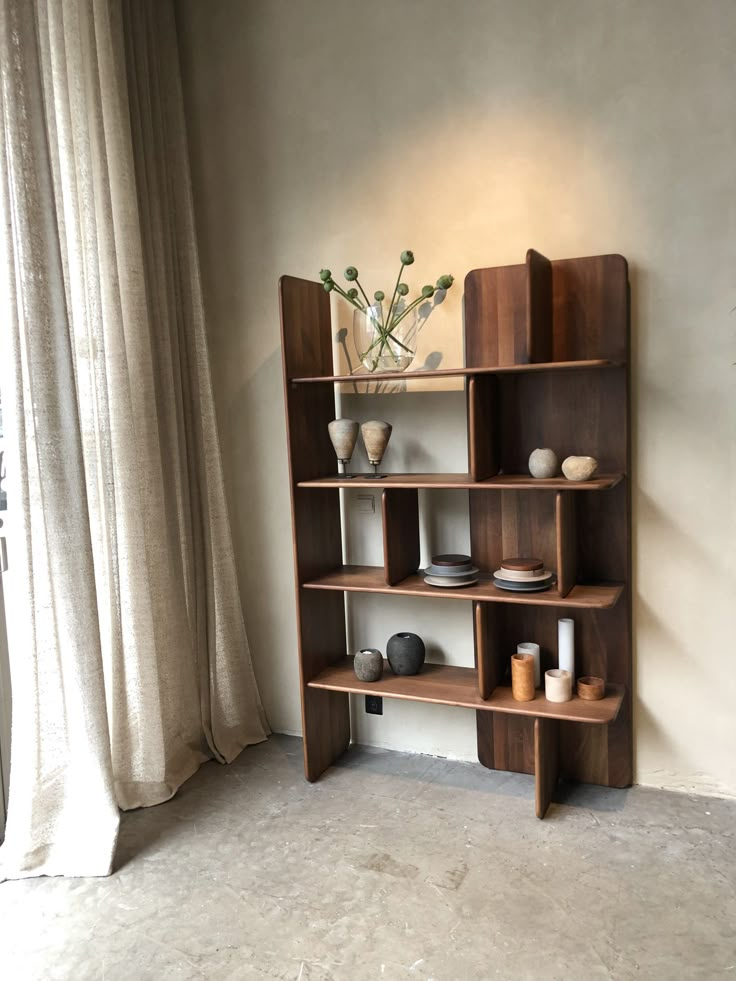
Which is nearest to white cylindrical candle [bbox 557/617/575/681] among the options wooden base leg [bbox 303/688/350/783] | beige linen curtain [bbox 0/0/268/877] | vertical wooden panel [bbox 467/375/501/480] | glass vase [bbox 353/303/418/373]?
vertical wooden panel [bbox 467/375/501/480]

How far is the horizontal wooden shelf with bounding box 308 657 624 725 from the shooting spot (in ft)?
7.79

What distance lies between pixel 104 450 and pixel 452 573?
1192mm

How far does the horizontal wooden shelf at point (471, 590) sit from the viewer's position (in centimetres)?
231

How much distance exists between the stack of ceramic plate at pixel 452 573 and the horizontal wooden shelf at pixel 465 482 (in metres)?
0.24

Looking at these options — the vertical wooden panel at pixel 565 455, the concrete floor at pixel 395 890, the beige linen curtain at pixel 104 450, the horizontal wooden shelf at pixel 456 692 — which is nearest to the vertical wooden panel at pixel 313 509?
the horizontal wooden shelf at pixel 456 692

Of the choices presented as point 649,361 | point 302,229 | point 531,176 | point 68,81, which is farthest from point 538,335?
point 68,81

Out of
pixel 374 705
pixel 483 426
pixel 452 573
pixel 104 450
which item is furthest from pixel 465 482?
pixel 104 450

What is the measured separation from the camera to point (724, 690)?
2488mm

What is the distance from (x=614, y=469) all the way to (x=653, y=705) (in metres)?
0.80

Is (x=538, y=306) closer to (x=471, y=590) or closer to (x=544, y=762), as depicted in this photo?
(x=471, y=590)

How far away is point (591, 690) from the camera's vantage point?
245 cm

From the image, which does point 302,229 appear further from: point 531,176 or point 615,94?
point 615,94

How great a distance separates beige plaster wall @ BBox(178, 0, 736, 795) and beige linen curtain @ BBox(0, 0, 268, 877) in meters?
0.22

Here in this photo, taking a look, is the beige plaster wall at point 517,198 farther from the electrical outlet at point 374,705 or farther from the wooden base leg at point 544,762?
the wooden base leg at point 544,762
